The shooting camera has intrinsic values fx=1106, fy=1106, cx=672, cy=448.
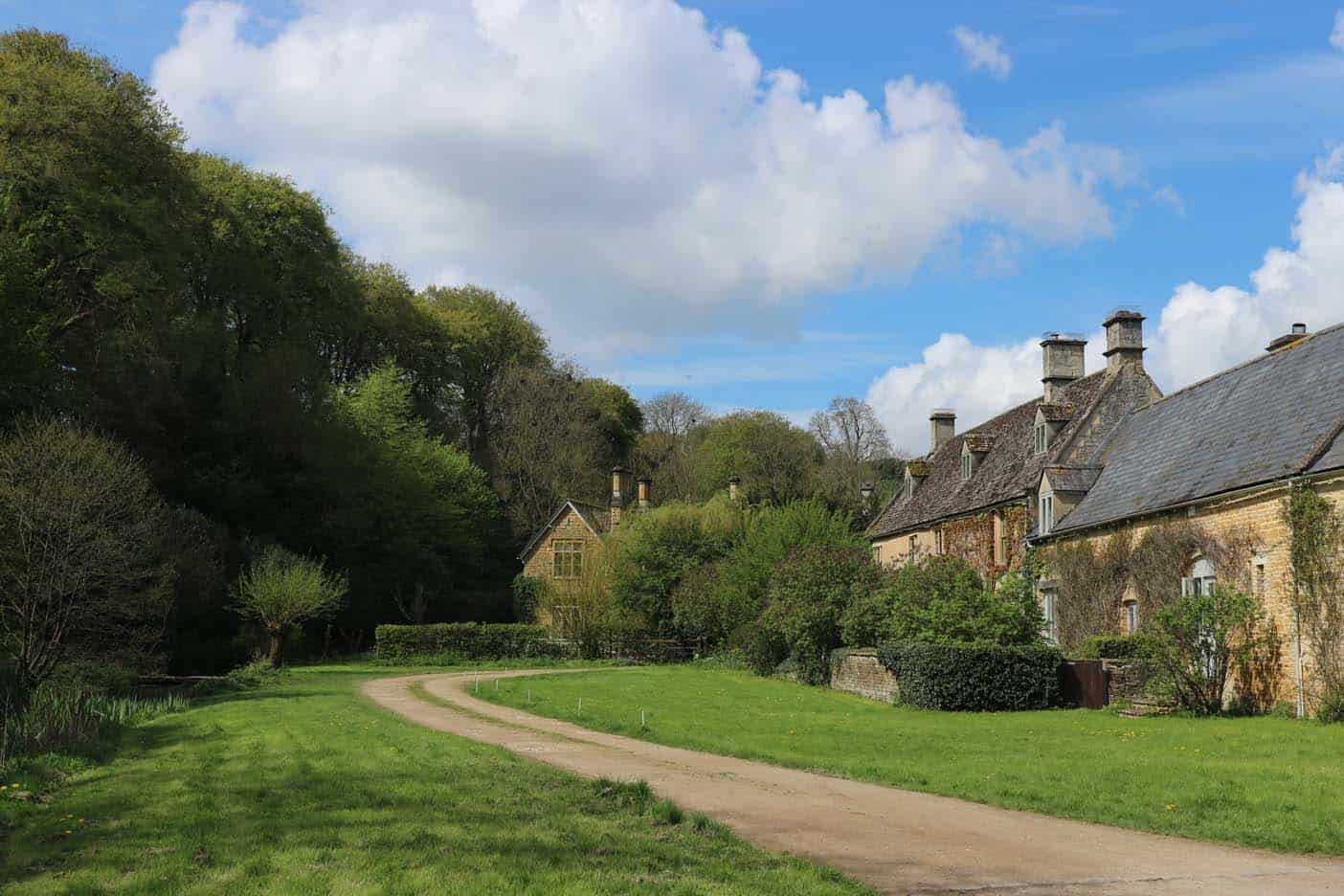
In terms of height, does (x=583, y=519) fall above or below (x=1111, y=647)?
above

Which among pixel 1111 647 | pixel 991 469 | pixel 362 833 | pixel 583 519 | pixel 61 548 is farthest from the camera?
pixel 583 519

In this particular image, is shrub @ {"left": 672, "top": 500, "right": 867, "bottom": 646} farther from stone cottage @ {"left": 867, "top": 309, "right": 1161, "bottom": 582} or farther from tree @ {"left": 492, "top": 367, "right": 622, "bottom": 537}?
tree @ {"left": 492, "top": 367, "right": 622, "bottom": 537}

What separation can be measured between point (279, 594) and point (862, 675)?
1886cm

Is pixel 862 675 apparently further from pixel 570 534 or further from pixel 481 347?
pixel 481 347

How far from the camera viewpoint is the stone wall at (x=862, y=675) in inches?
973

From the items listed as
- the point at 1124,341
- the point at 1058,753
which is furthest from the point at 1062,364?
the point at 1058,753

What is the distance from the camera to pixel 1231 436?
23.9 m

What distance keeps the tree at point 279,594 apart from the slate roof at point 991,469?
20913 mm

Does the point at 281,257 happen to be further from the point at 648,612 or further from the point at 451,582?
the point at 648,612

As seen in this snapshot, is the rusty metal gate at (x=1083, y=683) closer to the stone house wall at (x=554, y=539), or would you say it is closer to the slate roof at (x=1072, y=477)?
the slate roof at (x=1072, y=477)

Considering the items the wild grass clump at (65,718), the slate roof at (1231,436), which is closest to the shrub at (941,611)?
the slate roof at (1231,436)

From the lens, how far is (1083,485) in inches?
1158

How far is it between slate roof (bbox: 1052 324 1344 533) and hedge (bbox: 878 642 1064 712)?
186 inches

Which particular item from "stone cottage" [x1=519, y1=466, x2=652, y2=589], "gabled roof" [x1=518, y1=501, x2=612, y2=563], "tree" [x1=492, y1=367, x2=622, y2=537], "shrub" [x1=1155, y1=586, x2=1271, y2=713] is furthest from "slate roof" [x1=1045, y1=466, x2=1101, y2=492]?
"tree" [x1=492, y1=367, x2=622, y2=537]
